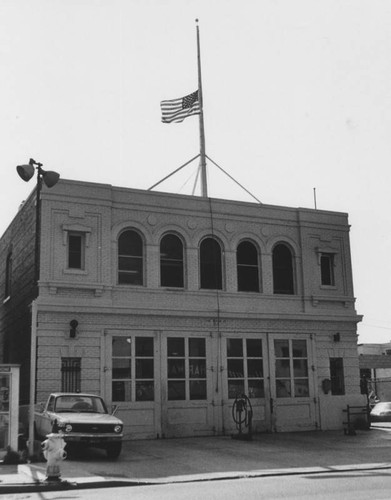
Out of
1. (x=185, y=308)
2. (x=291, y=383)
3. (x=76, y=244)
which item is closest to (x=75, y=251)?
(x=76, y=244)

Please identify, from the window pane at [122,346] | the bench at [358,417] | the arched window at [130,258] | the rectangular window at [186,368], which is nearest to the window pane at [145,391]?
the rectangular window at [186,368]

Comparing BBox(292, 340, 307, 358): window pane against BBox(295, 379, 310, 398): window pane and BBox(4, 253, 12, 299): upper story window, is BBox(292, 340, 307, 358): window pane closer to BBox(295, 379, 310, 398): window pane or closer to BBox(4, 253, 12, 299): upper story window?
BBox(295, 379, 310, 398): window pane

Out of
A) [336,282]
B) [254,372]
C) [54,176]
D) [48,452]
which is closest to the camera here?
[48,452]

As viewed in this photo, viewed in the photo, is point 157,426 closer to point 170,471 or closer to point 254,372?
point 254,372

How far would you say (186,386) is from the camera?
22.7 metres

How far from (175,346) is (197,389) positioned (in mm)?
1593

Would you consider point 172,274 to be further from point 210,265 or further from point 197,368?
point 197,368

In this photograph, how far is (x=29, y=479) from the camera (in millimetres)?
13117

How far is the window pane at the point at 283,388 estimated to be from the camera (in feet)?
79.3

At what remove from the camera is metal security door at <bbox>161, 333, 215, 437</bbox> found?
874 inches

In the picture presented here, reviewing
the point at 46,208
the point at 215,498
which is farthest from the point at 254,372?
the point at 215,498

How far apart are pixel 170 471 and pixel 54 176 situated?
23.6 ft

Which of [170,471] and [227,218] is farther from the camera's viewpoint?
[227,218]

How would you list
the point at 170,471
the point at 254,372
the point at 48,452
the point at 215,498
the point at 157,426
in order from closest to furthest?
the point at 215,498
the point at 48,452
the point at 170,471
the point at 157,426
the point at 254,372
